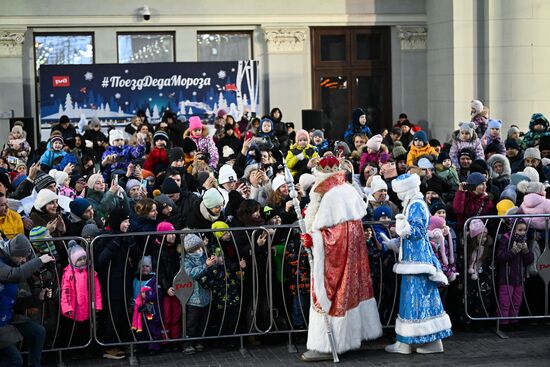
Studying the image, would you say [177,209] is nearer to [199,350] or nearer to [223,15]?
[199,350]

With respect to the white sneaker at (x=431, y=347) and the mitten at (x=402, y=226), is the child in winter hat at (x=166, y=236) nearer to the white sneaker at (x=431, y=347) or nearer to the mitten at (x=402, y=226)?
the mitten at (x=402, y=226)

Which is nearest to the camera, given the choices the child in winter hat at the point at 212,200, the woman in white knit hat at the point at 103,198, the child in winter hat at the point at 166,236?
the child in winter hat at the point at 166,236

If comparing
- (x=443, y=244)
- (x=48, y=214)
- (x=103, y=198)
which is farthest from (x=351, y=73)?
(x=48, y=214)

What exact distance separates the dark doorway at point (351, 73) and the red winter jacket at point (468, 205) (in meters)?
13.9

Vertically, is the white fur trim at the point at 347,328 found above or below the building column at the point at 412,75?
below

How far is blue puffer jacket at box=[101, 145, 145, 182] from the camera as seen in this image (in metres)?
17.0

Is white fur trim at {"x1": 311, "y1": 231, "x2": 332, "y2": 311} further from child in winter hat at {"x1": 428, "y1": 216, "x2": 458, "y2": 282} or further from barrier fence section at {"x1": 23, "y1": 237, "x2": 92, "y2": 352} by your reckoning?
barrier fence section at {"x1": 23, "y1": 237, "x2": 92, "y2": 352}

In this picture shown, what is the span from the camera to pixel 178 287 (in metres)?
11.9

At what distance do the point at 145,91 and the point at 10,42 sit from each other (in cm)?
425

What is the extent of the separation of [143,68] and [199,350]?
39.2 feet

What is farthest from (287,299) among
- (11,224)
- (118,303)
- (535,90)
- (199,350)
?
(535,90)

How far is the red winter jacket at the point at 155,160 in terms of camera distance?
16672mm

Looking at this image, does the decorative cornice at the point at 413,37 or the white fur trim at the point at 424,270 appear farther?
the decorative cornice at the point at 413,37

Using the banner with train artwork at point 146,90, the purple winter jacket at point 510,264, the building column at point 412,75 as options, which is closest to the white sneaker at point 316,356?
the purple winter jacket at point 510,264
